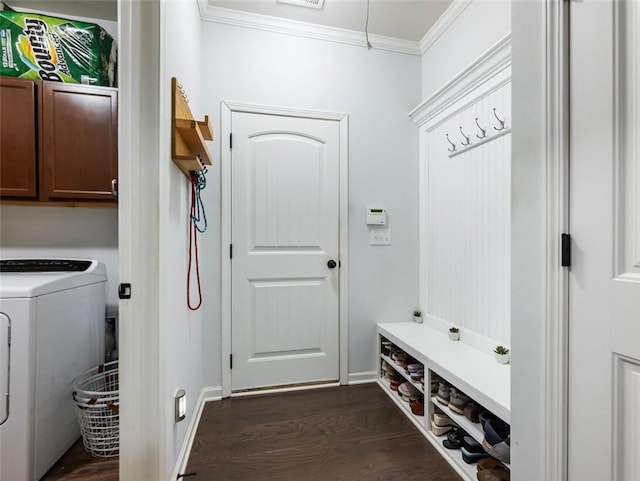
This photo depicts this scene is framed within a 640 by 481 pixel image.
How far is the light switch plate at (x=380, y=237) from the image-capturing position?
Answer: 247cm

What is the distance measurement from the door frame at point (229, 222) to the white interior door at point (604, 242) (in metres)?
1.64

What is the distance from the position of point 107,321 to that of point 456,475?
2316 millimetres

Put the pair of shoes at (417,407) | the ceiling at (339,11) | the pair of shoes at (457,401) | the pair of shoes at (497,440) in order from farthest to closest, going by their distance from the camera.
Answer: the ceiling at (339,11)
the pair of shoes at (417,407)
the pair of shoes at (457,401)
the pair of shoes at (497,440)

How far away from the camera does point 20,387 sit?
4.49 feet

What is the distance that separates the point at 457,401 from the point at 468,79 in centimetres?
194

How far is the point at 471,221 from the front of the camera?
200cm

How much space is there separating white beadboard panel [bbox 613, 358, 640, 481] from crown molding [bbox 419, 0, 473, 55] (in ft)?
7.56

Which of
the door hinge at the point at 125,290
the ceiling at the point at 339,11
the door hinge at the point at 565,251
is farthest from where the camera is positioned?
the ceiling at the point at 339,11

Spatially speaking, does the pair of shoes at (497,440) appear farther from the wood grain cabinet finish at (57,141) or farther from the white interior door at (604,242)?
the wood grain cabinet finish at (57,141)

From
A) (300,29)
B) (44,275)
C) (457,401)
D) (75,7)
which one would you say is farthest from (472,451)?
(75,7)

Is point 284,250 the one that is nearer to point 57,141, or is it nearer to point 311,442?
point 311,442

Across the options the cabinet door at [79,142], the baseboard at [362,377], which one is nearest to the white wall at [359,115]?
the baseboard at [362,377]

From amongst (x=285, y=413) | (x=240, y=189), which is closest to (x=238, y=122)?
(x=240, y=189)

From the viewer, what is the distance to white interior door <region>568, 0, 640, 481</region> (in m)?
0.73
